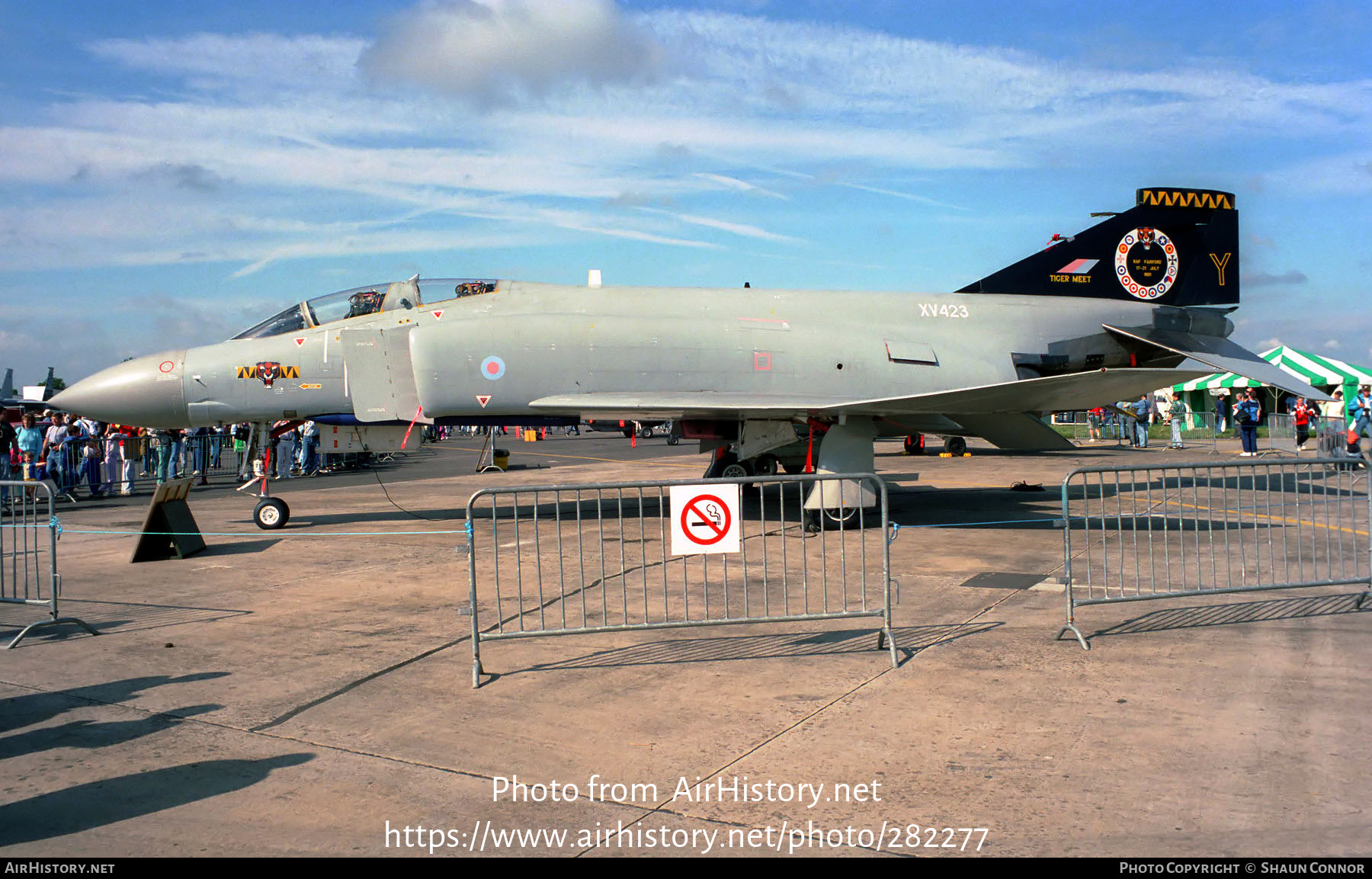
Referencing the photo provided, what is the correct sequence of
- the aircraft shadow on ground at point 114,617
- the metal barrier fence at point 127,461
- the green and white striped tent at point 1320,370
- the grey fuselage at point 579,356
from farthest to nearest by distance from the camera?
the green and white striped tent at point 1320,370
the metal barrier fence at point 127,461
the grey fuselage at point 579,356
the aircraft shadow on ground at point 114,617

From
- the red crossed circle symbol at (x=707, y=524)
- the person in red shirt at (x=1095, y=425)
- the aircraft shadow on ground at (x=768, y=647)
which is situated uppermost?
the person in red shirt at (x=1095, y=425)

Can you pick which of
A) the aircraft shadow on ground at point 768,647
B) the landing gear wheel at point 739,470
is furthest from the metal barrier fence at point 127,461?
the aircraft shadow on ground at point 768,647

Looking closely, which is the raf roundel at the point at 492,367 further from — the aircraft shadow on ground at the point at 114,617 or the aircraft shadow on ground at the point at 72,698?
the aircraft shadow on ground at the point at 72,698

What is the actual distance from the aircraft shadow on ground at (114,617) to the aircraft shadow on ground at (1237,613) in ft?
22.5

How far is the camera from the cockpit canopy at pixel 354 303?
12.0 metres

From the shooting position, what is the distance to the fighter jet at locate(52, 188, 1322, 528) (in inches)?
450

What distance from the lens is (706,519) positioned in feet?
19.7

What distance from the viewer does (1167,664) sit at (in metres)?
5.47

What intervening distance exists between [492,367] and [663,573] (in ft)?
18.3

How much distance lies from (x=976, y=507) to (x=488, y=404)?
7.37m

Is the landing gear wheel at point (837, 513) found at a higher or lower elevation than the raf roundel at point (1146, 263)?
lower

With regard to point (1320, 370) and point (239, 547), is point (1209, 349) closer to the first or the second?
point (239, 547)

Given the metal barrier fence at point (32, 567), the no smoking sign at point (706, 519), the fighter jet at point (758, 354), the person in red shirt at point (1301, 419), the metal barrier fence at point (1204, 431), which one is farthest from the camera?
the metal barrier fence at point (1204, 431)

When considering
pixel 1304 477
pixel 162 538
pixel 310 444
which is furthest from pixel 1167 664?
pixel 310 444
